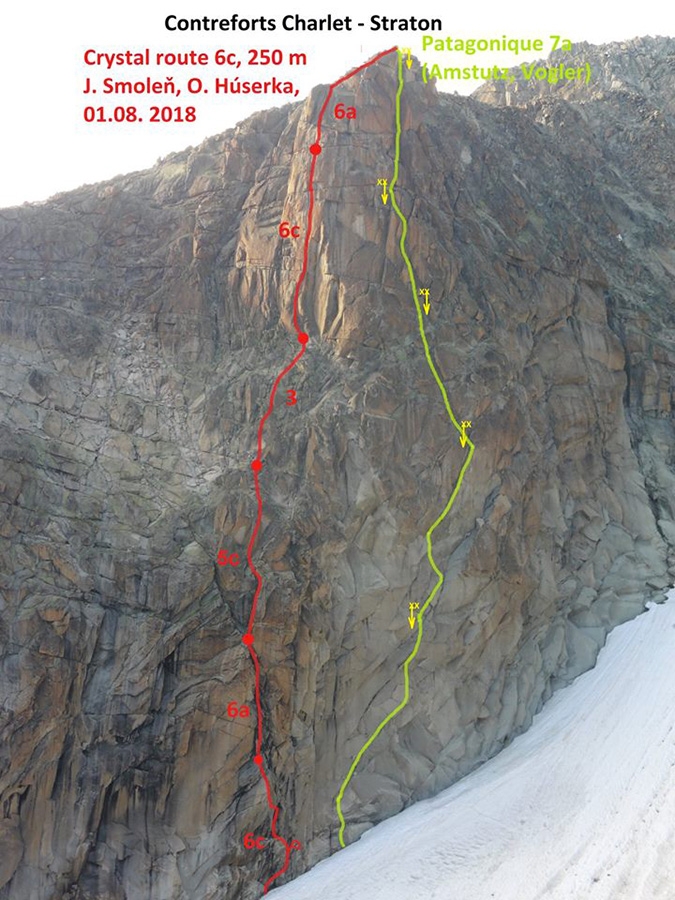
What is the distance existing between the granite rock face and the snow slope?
0.87 metres

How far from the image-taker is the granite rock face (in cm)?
1912

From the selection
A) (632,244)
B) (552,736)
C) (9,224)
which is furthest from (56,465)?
(632,244)

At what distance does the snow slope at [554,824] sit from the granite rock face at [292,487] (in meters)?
0.87

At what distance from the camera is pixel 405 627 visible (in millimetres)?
21891

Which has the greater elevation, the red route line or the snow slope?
the red route line

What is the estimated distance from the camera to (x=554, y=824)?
1944cm

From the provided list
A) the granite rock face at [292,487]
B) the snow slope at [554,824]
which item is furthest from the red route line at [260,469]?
the snow slope at [554,824]

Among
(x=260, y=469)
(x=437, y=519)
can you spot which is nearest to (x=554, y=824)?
A: (x=437, y=519)

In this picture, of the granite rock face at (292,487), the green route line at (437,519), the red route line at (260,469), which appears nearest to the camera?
the granite rock face at (292,487)

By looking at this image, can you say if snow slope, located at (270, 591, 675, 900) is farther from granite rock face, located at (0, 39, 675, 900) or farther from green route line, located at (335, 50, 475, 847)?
green route line, located at (335, 50, 475, 847)

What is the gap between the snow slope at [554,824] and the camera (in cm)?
1777

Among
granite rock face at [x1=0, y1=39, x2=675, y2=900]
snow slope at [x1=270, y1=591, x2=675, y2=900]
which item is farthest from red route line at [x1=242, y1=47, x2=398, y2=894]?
snow slope at [x1=270, y1=591, x2=675, y2=900]

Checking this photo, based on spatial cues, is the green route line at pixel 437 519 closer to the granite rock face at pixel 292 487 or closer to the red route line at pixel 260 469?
the granite rock face at pixel 292 487

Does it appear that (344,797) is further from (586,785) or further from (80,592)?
(80,592)
